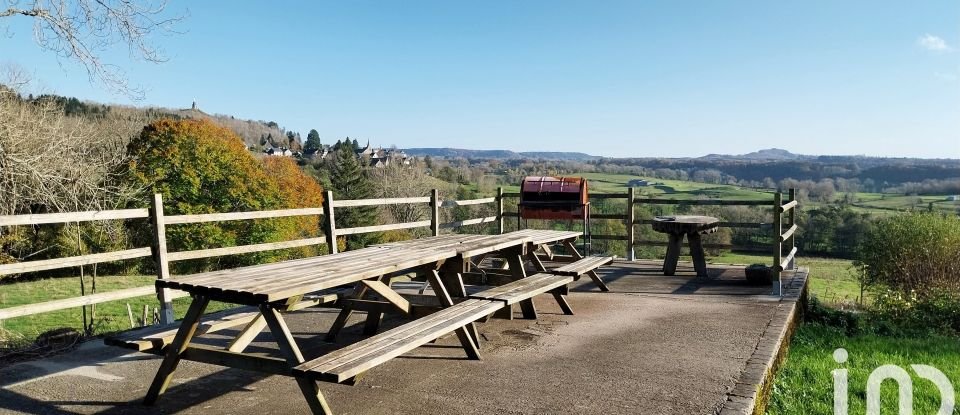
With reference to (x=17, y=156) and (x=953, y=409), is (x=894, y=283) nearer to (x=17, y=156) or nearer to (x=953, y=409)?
(x=953, y=409)

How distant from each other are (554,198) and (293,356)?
672 cm

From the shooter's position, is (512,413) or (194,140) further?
(194,140)

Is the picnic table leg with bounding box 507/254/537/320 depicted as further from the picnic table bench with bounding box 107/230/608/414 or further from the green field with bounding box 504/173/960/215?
the green field with bounding box 504/173/960/215

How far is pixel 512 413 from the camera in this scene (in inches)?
138

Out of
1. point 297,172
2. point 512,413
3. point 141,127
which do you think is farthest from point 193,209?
point 512,413

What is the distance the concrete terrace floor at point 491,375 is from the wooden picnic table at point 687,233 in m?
2.10

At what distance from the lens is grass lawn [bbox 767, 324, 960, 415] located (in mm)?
4426

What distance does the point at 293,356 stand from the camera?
3314 mm

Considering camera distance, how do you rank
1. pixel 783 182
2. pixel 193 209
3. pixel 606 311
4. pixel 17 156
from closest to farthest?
pixel 606 311 < pixel 17 156 < pixel 193 209 < pixel 783 182

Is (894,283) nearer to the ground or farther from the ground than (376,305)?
nearer to the ground

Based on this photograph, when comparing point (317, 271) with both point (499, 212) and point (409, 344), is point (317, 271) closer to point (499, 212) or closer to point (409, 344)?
point (409, 344)

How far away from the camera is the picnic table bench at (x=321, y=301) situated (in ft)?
10.7

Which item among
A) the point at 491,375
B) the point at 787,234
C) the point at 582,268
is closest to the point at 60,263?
the point at 491,375

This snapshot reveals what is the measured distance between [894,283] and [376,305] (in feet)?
39.0
